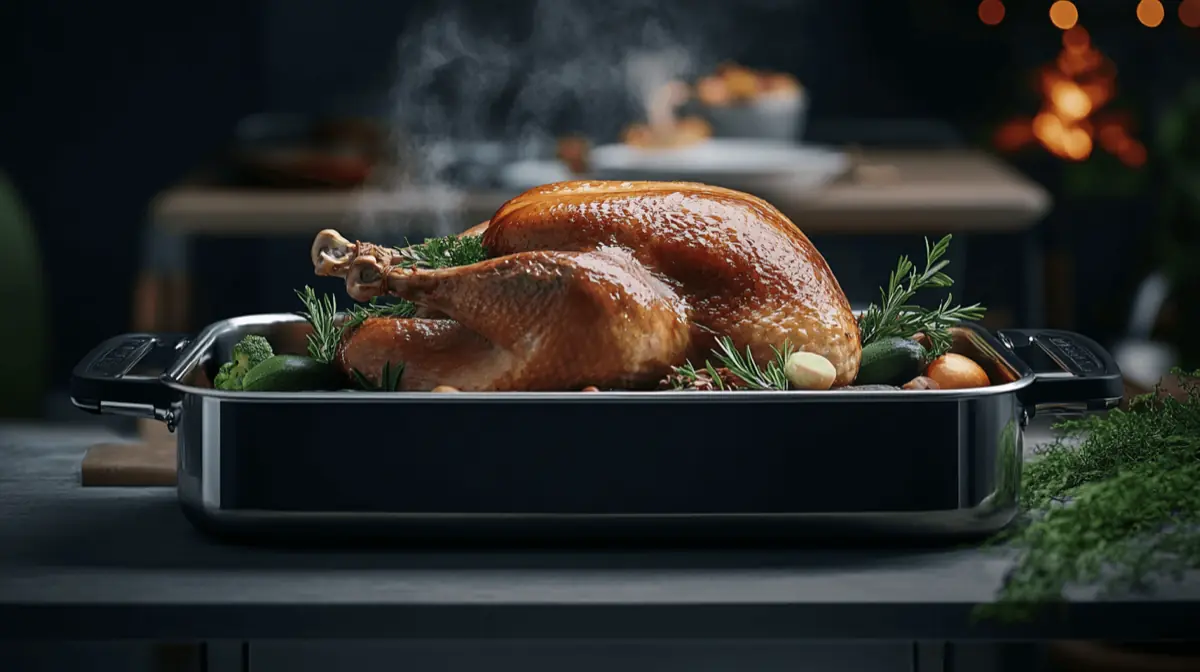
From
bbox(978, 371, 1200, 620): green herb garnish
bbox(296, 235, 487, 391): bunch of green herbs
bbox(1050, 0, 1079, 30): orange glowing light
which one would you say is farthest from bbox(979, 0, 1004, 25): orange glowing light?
bbox(296, 235, 487, 391): bunch of green herbs

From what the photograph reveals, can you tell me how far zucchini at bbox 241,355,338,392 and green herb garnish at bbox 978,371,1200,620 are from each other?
1.61 feet

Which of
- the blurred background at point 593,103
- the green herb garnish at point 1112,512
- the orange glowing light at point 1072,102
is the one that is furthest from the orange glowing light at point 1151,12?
the green herb garnish at point 1112,512

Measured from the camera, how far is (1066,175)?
4320 mm

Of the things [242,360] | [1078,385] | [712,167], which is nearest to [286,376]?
[242,360]

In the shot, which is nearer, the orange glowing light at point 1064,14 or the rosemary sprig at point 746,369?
the rosemary sprig at point 746,369

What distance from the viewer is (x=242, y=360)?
118 cm

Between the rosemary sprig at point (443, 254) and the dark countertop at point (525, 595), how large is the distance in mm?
237

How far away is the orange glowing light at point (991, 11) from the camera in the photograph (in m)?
4.41

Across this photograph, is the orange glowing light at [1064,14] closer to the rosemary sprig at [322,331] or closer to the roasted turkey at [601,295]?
the roasted turkey at [601,295]

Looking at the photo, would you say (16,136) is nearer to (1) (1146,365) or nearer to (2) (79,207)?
(2) (79,207)

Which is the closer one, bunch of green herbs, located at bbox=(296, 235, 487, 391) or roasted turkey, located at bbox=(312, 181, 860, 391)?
roasted turkey, located at bbox=(312, 181, 860, 391)

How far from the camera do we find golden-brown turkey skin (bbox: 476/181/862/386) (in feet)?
3.69

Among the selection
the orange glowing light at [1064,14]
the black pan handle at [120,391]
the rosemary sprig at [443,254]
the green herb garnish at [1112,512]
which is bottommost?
the green herb garnish at [1112,512]

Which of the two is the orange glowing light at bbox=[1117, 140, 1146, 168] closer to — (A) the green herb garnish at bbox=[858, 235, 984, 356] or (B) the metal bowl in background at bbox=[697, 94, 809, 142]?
(B) the metal bowl in background at bbox=[697, 94, 809, 142]
